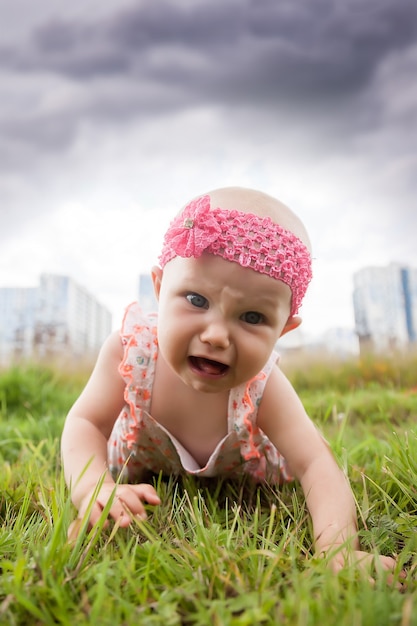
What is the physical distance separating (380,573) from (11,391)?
4.03 metres

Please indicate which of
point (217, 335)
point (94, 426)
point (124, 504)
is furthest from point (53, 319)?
point (124, 504)

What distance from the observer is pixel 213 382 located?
1.84 m

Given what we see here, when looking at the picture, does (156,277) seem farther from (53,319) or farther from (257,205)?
(53,319)

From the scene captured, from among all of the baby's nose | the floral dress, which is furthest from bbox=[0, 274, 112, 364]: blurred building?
the baby's nose

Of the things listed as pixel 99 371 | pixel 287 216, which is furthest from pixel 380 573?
pixel 99 371

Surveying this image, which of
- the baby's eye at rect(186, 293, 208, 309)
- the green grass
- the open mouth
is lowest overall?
the green grass

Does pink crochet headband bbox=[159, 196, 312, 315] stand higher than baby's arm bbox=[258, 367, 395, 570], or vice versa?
pink crochet headband bbox=[159, 196, 312, 315]

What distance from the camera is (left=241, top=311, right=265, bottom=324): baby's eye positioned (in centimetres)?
176

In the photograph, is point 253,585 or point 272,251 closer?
point 253,585

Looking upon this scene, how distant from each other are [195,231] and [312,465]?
3.04 ft

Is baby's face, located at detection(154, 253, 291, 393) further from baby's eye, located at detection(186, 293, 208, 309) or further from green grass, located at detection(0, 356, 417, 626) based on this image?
green grass, located at detection(0, 356, 417, 626)

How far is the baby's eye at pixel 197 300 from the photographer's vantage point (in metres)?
1.77

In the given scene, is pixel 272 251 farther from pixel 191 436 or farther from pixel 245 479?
pixel 245 479

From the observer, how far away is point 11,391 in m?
4.60
